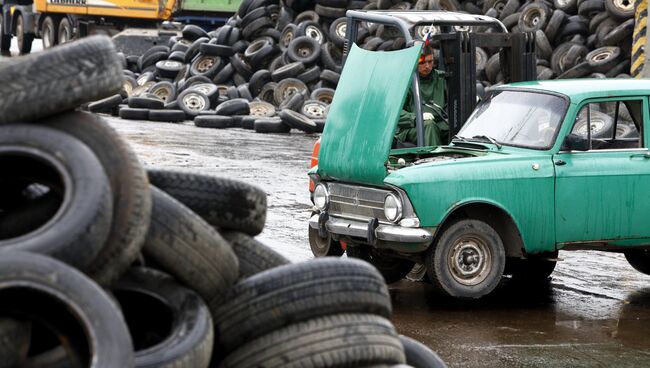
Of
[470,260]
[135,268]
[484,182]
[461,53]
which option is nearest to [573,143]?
[484,182]

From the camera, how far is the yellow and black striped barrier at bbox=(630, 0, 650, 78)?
2112 cm

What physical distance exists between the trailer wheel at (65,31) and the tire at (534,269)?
1159 inches

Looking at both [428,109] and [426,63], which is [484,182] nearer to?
[428,109]

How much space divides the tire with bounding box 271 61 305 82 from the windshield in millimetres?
16636

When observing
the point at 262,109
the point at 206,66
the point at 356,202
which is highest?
the point at 356,202

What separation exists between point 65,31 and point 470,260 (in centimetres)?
3107

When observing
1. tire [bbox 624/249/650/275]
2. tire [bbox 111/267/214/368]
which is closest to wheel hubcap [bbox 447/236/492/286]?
tire [bbox 624/249/650/275]

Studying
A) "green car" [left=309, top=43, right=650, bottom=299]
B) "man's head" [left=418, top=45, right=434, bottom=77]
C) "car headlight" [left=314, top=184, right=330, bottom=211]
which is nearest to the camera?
"green car" [left=309, top=43, right=650, bottom=299]

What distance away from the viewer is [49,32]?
39.3 m

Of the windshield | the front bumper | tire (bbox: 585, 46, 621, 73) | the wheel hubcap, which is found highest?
the windshield

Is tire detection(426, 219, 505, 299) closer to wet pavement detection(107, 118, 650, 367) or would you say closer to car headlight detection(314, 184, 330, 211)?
wet pavement detection(107, 118, 650, 367)

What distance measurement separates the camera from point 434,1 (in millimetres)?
24719

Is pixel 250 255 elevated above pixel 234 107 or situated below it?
above

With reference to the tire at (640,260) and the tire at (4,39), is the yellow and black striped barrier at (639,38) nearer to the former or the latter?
the tire at (640,260)
